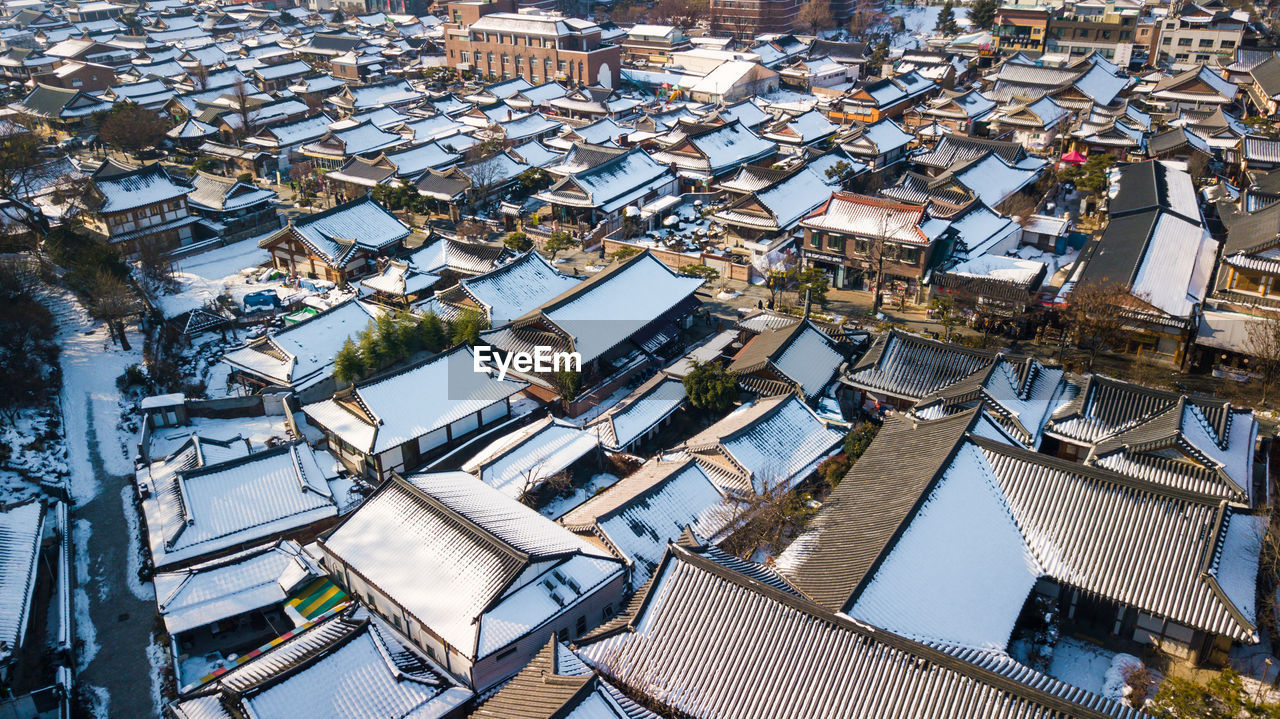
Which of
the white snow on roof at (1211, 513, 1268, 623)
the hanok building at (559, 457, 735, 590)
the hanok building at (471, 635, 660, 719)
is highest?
the white snow on roof at (1211, 513, 1268, 623)

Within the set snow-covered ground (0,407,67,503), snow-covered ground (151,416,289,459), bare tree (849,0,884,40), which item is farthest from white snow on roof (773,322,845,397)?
bare tree (849,0,884,40)

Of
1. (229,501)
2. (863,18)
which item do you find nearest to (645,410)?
(229,501)

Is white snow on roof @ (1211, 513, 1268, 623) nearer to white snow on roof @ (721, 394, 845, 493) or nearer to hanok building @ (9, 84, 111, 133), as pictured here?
white snow on roof @ (721, 394, 845, 493)

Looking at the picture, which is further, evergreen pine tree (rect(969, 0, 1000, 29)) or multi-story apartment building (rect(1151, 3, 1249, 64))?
evergreen pine tree (rect(969, 0, 1000, 29))

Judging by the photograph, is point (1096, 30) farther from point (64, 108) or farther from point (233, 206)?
point (64, 108)

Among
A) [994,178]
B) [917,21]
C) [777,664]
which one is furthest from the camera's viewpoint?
[917,21]

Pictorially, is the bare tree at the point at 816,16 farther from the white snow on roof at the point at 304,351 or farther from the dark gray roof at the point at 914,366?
the white snow on roof at the point at 304,351
